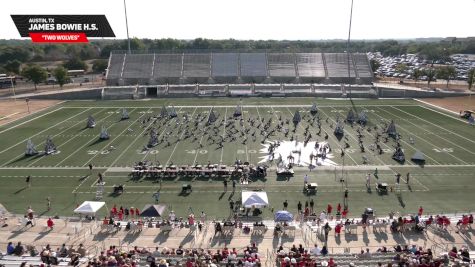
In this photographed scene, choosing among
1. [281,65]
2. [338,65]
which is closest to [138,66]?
[281,65]

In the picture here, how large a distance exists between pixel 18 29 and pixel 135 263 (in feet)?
237

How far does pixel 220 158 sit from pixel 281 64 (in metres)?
58.6

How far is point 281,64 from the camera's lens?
92062 mm

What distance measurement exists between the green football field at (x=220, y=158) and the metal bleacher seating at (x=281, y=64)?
27.4 metres

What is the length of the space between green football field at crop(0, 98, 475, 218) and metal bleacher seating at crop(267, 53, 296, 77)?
2745 cm

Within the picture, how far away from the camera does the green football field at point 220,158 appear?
28.8 m

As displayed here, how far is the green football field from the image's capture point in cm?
2877

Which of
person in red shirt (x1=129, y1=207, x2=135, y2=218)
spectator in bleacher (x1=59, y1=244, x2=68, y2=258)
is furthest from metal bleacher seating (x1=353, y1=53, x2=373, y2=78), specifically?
spectator in bleacher (x1=59, y1=244, x2=68, y2=258)

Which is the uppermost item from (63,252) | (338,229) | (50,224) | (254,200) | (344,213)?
(254,200)

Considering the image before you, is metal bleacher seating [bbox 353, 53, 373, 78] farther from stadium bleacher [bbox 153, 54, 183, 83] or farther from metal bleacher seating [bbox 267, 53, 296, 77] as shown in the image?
stadium bleacher [bbox 153, 54, 183, 83]

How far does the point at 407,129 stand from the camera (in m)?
49.1

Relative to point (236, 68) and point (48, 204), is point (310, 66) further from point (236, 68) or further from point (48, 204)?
point (48, 204)

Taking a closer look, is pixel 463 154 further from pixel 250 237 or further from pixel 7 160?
pixel 7 160

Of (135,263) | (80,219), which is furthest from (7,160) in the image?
(135,263)
